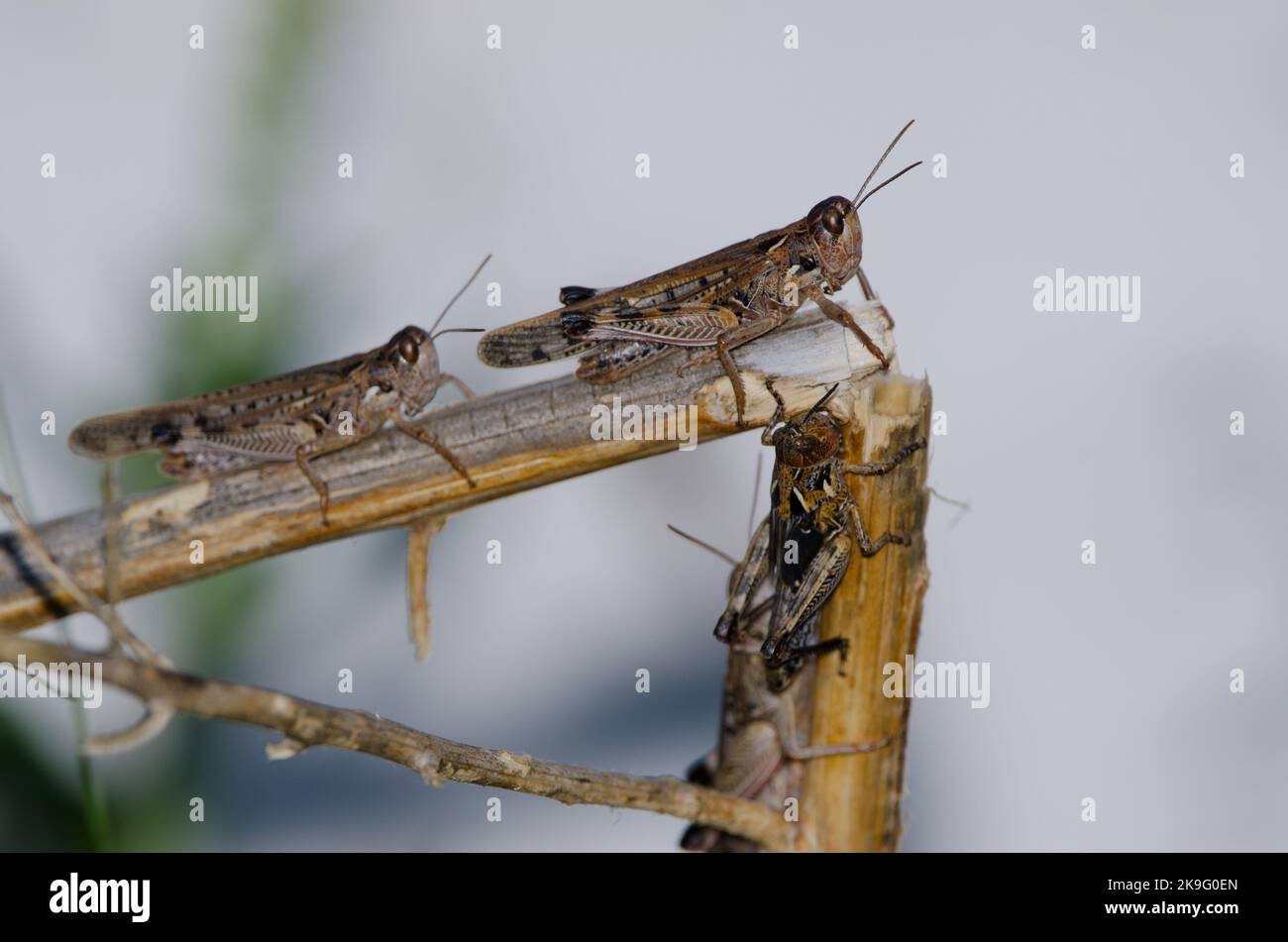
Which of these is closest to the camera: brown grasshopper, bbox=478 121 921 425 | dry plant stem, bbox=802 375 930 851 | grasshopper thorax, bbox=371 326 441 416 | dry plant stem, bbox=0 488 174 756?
dry plant stem, bbox=0 488 174 756

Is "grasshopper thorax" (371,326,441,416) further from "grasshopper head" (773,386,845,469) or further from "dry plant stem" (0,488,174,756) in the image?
"dry plant stem" (0,488,174,756)

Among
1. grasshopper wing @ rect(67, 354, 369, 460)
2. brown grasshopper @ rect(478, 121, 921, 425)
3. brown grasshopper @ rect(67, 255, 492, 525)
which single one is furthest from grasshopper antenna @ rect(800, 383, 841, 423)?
grasshopper wing @ rect(67, 354, 369, 460)

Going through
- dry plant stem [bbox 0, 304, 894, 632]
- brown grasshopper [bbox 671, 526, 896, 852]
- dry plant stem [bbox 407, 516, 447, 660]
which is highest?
dry plant stem [bbox 0, 304, 894, 632]

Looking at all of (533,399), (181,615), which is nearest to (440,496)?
(533,399)

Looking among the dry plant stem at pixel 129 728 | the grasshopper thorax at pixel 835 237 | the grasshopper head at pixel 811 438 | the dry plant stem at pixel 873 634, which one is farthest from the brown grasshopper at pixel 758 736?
the dry plant stem at pixel 129 728

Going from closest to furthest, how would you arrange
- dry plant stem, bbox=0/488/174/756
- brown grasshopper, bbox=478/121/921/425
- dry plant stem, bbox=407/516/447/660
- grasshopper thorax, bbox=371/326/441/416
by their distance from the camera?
1. dry plant stem, bbox=0/488/174/756
2. dry plant stem, bbox=407/516/447/660
3. brown grasshopper, bbox=478/121/921/425
4. grasshopper thorax, bbox=371/326/441/416

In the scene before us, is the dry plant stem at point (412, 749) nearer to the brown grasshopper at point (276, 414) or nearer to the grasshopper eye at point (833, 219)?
the brown grasshopper at point (276, 414)

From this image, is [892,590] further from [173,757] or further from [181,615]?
[173,757]
